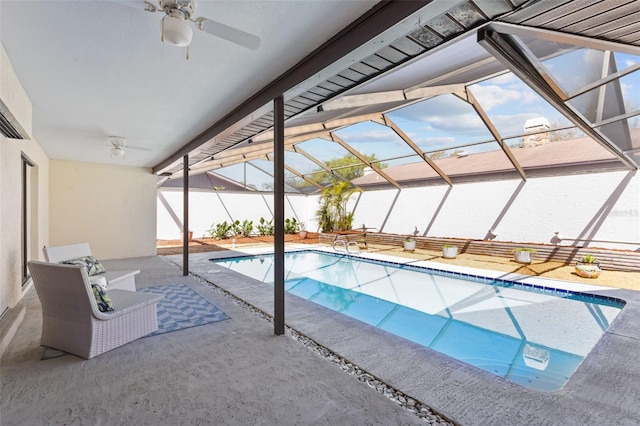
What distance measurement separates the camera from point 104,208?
959cm

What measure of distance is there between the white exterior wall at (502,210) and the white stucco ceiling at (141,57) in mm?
9471

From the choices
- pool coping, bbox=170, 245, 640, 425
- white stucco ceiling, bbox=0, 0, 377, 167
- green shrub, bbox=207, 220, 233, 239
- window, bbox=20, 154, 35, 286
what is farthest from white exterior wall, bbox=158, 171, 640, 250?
white stucco ceiling, bbox=0, 0, 377, 167

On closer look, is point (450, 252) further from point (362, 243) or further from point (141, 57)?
point (141, 57)

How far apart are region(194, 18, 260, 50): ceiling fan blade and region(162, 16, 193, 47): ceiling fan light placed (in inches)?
4.0

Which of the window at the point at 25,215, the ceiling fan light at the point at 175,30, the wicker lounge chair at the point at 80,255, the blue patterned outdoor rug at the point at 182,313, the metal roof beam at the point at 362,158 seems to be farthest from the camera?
the metal roof beam at the point at 362,158

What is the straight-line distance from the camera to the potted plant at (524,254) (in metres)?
8.85

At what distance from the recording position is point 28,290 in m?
5.58

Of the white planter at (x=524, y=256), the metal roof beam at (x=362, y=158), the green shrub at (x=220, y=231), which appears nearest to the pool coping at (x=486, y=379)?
the white planter at (x=524, y=256)

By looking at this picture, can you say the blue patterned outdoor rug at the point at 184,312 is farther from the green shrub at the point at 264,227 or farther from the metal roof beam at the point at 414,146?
the green shrub at the point at 264,227

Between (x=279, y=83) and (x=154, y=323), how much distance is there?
10.7 feet

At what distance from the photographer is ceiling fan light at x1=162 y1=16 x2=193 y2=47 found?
81.3 inches

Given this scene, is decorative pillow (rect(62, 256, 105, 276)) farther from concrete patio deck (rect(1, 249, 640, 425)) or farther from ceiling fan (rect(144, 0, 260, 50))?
ceiling fan (rect(144, 0, 260, 50))

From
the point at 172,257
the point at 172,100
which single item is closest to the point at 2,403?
the point at 172,100

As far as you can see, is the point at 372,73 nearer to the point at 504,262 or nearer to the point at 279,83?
the point at 279,83
